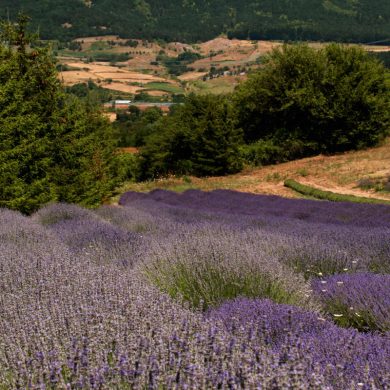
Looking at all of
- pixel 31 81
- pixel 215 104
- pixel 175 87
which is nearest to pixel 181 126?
pixel 215 104

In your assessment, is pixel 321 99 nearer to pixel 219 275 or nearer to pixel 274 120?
pixel 274 120

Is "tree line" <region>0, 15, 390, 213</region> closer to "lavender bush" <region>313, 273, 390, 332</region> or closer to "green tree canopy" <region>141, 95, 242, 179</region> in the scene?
"green tree canopy" <region>141, 95, 242, 179</region>

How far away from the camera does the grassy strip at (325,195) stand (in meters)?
18.8

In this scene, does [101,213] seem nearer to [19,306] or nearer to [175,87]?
[19,306]

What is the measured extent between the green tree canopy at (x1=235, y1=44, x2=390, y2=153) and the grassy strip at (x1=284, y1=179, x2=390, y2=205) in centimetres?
905

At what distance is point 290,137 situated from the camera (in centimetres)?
3534

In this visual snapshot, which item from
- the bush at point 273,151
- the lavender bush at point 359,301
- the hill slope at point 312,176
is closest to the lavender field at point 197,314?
the lavender bush at point 359,301

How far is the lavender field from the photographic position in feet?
7.86

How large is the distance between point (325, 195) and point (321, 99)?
14318 mm

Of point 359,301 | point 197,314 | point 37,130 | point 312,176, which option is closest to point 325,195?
point 312,176

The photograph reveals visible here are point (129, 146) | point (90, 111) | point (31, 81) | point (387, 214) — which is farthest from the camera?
point (129, 146)

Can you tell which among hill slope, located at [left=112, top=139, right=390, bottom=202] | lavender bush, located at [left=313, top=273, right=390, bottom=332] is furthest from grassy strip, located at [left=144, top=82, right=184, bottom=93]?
lavender bush, located at [left=313, top=273, right=390, bottom=332]

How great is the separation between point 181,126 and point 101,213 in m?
22.4

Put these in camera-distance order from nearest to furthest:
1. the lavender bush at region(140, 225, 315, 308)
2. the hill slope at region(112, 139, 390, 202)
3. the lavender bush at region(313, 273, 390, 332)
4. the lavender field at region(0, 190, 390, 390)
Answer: the lavender field at region(0, 190, 390, 390) → the lavender bush at region(313, 273, 390, 332) → the lavender bush at region(140, 225, 315, 308) → the hill slope at region(112, 139, 390, 202)
